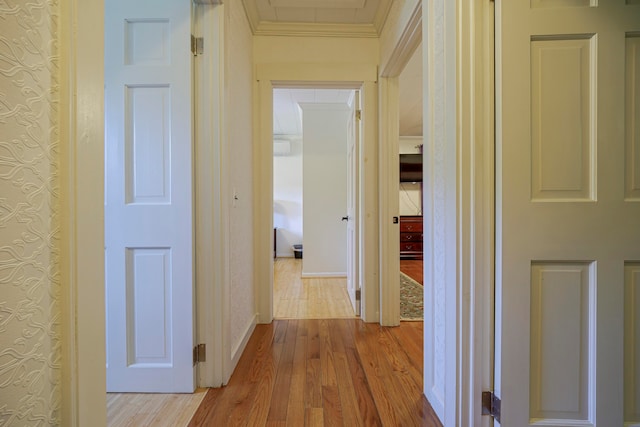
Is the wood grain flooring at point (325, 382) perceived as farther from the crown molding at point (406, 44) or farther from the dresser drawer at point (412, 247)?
the dresser drawer at point (412, 247)

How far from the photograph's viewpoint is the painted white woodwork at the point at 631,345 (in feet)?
3.22

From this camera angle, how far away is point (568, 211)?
0.99 meters

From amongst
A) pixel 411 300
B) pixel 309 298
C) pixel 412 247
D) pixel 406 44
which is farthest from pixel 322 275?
pixel 406 44

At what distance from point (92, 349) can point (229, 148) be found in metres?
1.21

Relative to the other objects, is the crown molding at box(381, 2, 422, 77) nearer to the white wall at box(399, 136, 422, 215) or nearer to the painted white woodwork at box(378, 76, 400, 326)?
the painted white woodwork at box(378, 76, 400, 326)

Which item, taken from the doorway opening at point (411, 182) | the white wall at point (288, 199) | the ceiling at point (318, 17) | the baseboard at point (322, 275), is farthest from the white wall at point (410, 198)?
the ceiling at point (318, 17)

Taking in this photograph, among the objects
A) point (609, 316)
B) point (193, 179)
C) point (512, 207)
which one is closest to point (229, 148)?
point (193, 179)

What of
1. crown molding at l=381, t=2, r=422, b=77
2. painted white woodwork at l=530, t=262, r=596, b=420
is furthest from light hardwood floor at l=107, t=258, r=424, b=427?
crown molding at l=381, t=2, r=422, b=77

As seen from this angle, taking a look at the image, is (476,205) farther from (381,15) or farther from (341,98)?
(341,98)

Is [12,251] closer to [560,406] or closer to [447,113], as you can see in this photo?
[447,113]

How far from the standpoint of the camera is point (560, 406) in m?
1.01

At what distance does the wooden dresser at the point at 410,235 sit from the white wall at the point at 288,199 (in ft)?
7.06

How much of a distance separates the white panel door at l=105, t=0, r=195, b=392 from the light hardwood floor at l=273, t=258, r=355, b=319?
1.24m

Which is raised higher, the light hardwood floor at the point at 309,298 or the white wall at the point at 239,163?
A: the white wall at the point at 239,163
